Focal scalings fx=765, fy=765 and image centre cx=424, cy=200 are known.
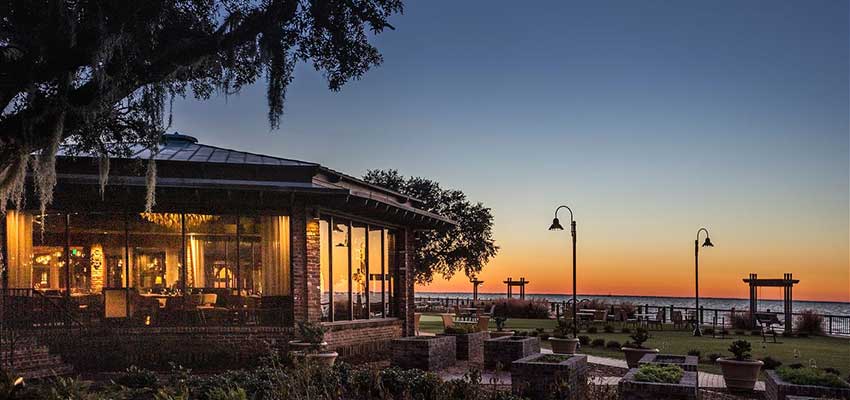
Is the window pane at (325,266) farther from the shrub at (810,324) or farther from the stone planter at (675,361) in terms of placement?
the shrub at (810,324)

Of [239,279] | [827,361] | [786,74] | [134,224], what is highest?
[786,74]

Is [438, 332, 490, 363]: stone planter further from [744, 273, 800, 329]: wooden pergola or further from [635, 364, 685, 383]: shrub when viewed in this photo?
[744, 273, 800, 329]: wooden pergola

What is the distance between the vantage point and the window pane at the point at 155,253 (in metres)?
15.7

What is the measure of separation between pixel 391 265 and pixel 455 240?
794 inches

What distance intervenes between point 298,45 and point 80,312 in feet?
29.6

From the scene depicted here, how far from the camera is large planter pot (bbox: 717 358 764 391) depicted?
484 inches

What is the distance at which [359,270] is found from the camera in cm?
1855

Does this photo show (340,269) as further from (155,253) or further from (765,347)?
(765,347)

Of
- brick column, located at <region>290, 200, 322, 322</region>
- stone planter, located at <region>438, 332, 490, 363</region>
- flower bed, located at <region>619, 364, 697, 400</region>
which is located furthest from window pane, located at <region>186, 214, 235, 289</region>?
flower bed, located at <region>619, 364, 697, 400</region>

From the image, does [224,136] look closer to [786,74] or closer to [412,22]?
[412,22]

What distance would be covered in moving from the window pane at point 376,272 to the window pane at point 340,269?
1083 mm

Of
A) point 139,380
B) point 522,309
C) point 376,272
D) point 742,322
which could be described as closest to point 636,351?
point 376,272

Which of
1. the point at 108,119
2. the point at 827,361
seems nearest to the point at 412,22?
the point at 108,119

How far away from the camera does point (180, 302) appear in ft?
51.6
